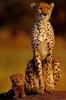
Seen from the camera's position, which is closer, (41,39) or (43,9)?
(43,9)

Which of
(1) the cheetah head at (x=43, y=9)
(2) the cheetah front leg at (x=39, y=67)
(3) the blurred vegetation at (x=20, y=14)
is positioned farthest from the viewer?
(3) the blurred vegetation at (x=20, y=14)

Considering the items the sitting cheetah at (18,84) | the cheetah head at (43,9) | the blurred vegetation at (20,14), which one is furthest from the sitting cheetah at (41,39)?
the blurred vegetation at (20,14)

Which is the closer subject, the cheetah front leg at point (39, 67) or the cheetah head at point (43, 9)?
the cheetah head at point (43, 9)

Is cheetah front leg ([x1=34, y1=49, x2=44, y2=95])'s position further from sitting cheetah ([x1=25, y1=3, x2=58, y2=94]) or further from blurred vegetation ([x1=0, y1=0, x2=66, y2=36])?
blurred vegetation ([x1=0, y1=0, x2=66, y2=36])

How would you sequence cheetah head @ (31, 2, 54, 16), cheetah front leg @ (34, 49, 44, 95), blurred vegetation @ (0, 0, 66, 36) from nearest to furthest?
1. cheetah head @ (31, 2, 54, 16)
2. cheetah front leg @ (34, 49, 44, 95)
3. blurred vegetation @ (0, 0, 66, 36)

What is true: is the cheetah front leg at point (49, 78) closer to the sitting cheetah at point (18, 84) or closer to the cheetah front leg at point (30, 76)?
the cheetah front leg at point (30, 76)

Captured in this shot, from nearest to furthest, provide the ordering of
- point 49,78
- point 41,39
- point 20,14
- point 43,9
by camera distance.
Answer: point 43,9, point 41,39, point 49,78, point 20,14

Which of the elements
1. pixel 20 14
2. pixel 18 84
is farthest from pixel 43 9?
pixel 20 14

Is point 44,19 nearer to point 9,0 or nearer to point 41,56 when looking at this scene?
point 41,56

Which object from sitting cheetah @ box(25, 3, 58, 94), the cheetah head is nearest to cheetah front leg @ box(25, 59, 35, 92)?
sitting cheetah @ box(25, 3, 58, 94)

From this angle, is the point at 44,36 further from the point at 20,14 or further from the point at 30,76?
the point at 20,14
